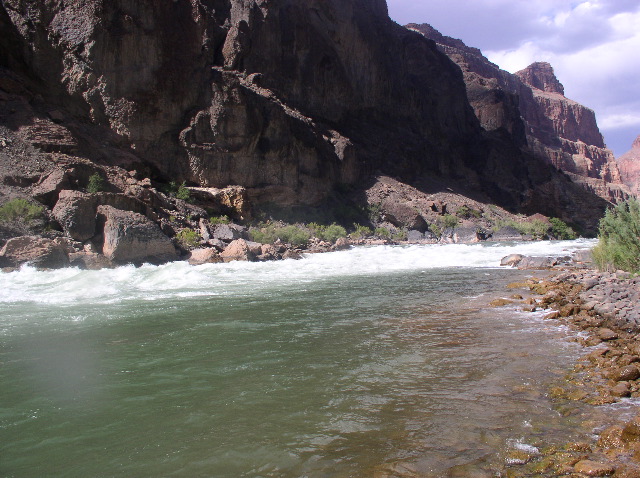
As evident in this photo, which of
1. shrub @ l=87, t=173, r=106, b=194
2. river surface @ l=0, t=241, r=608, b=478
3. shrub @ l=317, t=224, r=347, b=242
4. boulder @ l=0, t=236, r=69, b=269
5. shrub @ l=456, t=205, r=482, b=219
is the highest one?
shrub @ l=87, t=173, r=106, b=194

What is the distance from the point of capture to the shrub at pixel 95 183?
76.6ft

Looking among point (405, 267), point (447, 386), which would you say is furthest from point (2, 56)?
point (447, 386)

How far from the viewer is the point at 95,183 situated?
23.7m

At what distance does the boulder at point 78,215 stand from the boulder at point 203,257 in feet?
13.9

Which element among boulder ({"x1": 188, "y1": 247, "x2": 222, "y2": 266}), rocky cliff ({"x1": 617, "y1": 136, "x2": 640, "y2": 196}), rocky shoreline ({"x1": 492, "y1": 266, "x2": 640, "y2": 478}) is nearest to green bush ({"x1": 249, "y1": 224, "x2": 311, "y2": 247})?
boulder ({"x1": 188, "y1": 247, "x2": 222, "y2": 266})

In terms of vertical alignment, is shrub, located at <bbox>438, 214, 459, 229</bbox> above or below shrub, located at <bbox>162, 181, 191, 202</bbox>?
below

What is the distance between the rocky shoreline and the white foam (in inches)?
315

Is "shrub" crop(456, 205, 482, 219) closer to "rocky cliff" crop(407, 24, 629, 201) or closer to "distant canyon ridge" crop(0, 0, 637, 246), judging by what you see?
"distant canyon ridge" crop(0, 0, 637, 246)

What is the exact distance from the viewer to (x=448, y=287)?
13250 mm

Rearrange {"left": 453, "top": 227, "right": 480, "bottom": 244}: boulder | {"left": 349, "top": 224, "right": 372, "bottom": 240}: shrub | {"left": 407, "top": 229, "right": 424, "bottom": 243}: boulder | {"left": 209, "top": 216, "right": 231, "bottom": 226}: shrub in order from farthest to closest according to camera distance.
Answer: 1. {"left": 407, "top": 229, "right": 424, "bottom": 243}: boulder
2. {"left": 453, "top": 227, "right": 480, "bottom": 244}: boulder
3. {"left": 349, "top": 224, "right": 372, "bottom": 240}: shrub
4. {"left": 209, "top": 216, "right": 231, "bottom": 226}: shrub

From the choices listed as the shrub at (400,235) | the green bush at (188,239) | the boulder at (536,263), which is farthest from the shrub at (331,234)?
the boulder at (536,263)

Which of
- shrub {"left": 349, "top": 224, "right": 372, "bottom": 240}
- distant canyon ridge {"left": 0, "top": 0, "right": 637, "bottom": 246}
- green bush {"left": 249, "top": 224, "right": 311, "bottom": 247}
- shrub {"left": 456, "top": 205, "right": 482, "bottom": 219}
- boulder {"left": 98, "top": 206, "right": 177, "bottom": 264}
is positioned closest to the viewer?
boulder {"left": 98, "top": 206, "right": 177, "bottom": 264}

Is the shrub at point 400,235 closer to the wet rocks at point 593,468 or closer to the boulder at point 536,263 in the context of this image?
the boulder at point 536,263

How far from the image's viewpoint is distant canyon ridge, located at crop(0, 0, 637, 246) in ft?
95.2
